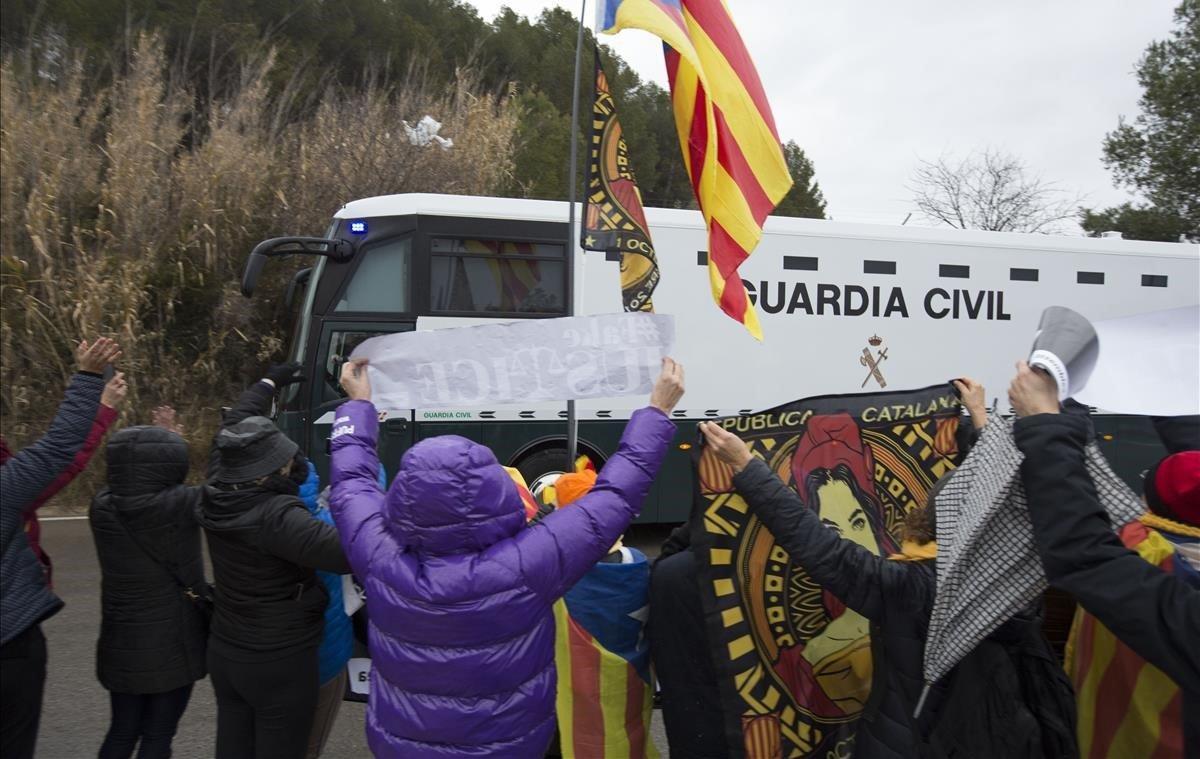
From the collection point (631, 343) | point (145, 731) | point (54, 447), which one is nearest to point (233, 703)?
point (145, 731)

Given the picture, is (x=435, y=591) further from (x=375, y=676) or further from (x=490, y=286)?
(x=490, y=286)

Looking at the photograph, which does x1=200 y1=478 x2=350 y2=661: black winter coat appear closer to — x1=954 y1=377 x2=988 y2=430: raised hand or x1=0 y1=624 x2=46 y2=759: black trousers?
x1=0 y1=624 x2=46 y2=759: black trousers

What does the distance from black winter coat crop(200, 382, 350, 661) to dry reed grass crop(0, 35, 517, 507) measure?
8636 mm

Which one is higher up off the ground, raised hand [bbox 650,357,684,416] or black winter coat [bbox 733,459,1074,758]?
raised hand [bbox 650,357,684,416]

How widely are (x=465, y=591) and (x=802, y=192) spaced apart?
2747 cm

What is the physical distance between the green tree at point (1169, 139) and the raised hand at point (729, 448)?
15717 millimetres

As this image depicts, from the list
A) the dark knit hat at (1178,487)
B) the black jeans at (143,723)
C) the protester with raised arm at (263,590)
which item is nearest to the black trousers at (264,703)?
the protester with raised arm at (263,590)

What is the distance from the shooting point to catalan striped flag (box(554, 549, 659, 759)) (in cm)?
279

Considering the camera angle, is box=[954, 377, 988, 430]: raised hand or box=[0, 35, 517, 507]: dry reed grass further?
box=[0, 35, 517, 507]: dry reed grass

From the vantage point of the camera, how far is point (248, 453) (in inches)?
100

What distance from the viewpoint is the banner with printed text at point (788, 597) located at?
2504 mm

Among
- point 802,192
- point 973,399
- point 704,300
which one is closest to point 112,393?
point 973,399

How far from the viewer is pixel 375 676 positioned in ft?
7.00

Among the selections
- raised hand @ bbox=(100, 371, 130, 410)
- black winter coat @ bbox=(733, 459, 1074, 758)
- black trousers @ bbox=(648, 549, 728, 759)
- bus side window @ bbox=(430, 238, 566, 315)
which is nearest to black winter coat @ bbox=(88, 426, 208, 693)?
raised hand @ bbox=(100, 371, 130, 410)
